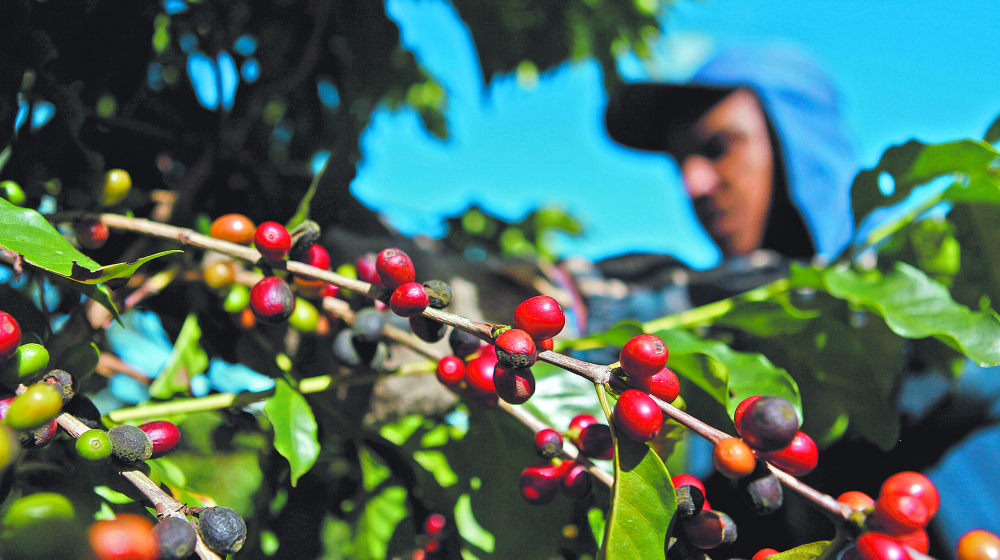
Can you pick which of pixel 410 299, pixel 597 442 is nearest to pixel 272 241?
pixel 410 299

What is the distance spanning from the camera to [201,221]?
2.55ft

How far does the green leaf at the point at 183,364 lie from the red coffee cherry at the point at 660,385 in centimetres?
56

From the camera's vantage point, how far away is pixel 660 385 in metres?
0.47

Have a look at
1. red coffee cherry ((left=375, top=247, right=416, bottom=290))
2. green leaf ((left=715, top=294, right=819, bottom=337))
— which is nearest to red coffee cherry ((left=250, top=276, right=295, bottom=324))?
red coffee cherry ((left=375, top=247, right=416, bottom=290))

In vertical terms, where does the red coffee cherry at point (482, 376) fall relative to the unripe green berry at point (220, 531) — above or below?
above

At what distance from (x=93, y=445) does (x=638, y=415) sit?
408 mm

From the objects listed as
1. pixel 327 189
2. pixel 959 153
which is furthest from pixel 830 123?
pixel 327 189

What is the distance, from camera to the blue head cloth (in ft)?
6.99

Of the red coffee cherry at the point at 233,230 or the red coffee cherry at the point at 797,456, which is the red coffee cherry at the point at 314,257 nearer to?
the red coffee cherry at the point at 233,230

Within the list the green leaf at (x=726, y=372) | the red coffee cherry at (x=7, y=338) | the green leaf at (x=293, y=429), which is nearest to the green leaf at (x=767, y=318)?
the green leaf at (x=726, y=372)

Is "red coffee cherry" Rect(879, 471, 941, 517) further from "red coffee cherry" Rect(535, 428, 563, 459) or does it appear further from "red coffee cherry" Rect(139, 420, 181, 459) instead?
"red coffee cherry" Rect(139, 420, 181, 459)

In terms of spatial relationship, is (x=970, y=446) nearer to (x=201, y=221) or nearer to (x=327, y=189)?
(x=327, y=189)

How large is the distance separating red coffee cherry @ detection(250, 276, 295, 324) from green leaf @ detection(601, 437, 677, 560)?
341mm

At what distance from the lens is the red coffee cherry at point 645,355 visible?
16.7 inches
